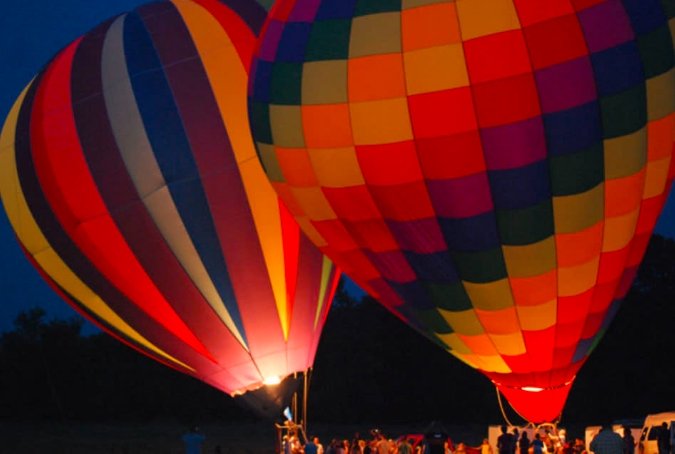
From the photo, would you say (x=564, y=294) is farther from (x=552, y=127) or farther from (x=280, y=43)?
(x=280, y=43)

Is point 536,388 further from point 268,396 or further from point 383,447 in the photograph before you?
point 268,396

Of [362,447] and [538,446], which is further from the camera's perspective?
[362,447]

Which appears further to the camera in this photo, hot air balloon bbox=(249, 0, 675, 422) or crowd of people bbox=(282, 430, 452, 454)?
crowd of people bbox=(282, 430, 452, 454)

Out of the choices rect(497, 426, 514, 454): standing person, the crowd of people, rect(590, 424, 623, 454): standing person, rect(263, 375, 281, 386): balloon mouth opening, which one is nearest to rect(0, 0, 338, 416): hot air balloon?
rect(263, 375, 281, 386): balloon mouth opening

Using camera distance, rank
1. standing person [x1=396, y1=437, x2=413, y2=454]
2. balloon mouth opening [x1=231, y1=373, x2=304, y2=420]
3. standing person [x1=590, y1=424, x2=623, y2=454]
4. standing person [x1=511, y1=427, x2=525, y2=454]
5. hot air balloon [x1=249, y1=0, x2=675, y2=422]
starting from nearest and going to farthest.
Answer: standing person [x1=590, y1=424, x2=623, y2=454]
hot air balloon [x1=249, y1=0, x2=675, y2=422]
standing person [x1=511, y1=427, x2=525, y2=454]
standing person [x1=396, y1=437, x2=413, y2=454]
balloon mouth opening [x1=231, y1=373, x2=304, y2=420]

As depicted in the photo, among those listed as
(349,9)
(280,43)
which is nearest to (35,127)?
(280,43)

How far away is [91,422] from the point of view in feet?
94.0

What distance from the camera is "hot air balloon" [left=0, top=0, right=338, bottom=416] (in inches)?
501

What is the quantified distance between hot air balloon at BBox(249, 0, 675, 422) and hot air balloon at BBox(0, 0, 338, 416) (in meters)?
1.74

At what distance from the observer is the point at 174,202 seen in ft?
41.5

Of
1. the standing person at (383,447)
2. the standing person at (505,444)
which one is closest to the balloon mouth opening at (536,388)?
the standing person at (505,444)

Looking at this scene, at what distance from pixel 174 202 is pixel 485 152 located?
407 centimetres

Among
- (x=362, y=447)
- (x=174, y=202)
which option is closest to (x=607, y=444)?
(x=174, y=202)

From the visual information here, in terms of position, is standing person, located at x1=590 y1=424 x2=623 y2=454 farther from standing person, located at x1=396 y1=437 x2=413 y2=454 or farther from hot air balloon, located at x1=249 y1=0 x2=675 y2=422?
standing person, located at x1=396 y1=437 x2=413 y2=454
